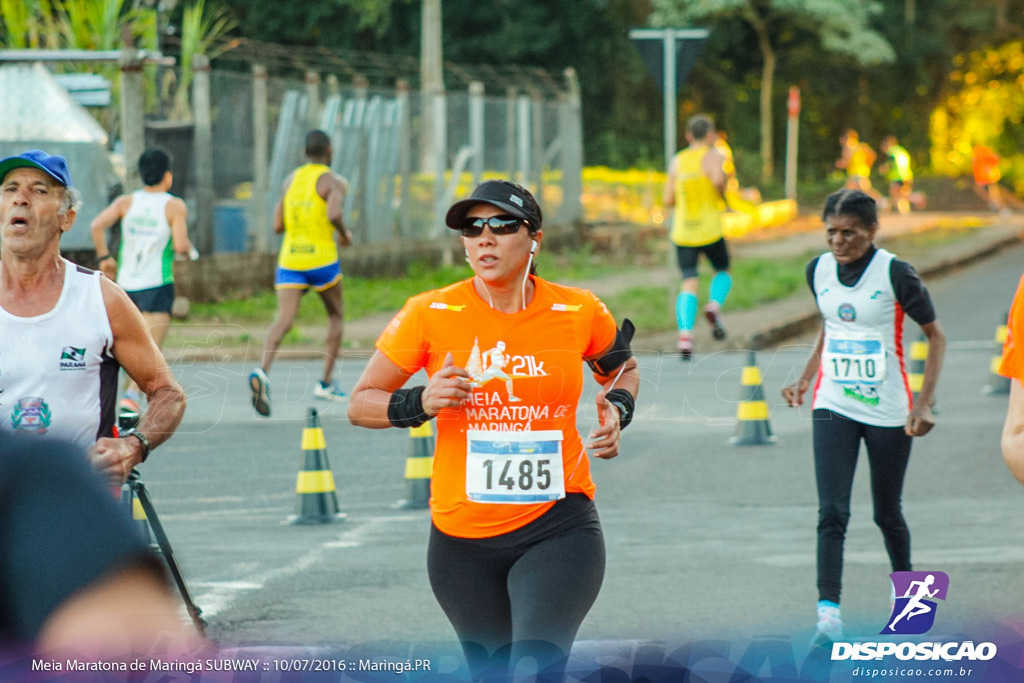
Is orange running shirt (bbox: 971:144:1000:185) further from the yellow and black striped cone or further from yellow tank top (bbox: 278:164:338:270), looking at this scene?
the yellow and black striped cone

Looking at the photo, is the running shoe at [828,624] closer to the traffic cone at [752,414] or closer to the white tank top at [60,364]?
the white tank top at [60,364]

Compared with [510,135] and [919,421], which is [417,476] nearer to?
[919,421]

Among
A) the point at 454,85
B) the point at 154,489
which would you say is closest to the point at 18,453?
the point at 154,489

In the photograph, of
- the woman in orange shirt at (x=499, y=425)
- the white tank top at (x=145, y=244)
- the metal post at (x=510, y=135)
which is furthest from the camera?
the metal post at (x=510, y=135)

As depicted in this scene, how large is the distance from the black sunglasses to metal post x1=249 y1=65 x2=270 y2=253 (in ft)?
53.3

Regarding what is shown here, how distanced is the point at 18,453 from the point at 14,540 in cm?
11

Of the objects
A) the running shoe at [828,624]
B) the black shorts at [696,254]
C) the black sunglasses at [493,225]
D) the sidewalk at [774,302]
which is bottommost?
the sidewalk at [774,302]

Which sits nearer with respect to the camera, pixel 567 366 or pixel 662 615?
pixel 567 366

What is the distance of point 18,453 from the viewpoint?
75.9 inches

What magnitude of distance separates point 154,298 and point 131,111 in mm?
5921

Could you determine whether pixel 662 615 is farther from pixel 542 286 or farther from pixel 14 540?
pixel 14 540

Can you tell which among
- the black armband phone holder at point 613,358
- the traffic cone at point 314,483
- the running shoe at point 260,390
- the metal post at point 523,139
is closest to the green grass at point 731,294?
the metal post at point 523,139

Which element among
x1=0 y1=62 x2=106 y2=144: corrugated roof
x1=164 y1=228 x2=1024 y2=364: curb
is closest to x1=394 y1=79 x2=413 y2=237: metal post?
x1=0 y1=62 x2=106 y2=144: corrugated roof

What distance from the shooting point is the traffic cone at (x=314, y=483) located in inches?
341
